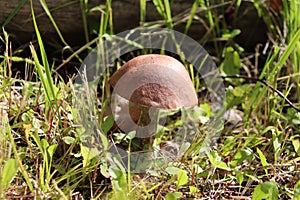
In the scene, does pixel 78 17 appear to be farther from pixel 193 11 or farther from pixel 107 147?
pixel 107 147

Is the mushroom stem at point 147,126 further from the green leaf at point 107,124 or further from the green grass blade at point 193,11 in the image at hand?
the green grass blade at point 193,11

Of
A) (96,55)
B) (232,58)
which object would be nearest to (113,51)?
(96,55)

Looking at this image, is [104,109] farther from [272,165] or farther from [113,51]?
[272,165]

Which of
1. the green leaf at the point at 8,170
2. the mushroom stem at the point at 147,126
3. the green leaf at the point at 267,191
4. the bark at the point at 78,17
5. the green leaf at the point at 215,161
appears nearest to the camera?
the green leaf at the point at 8,170

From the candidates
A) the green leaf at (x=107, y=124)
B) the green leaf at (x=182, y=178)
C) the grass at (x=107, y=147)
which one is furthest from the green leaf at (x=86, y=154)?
the green leaf at (x=182, y=178)

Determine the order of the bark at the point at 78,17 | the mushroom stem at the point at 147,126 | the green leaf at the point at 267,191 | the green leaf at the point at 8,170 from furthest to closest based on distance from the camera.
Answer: the bark at the point at 78,17 < the mushroom stem at the point at 147,126 < the green leaf at the point at 267,191 < the green leaf at the point at 8,170

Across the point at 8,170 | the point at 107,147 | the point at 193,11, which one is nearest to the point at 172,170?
the point at 107,147

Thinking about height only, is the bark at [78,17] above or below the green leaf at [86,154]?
above
